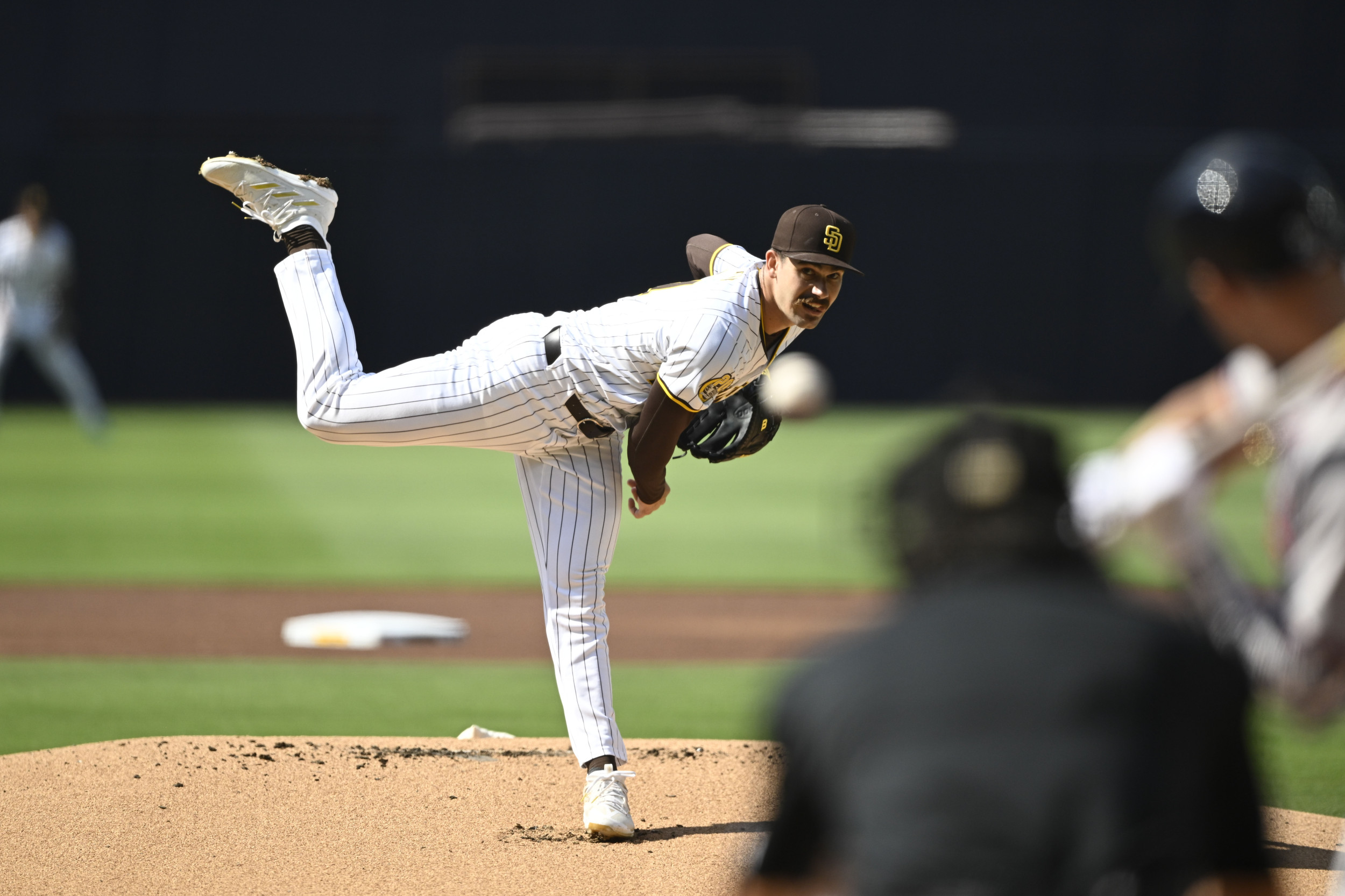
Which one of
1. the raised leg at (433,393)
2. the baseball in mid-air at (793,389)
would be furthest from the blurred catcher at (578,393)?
the baseball in mid-air at (793,389)

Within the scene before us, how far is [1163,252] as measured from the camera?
2.02 m

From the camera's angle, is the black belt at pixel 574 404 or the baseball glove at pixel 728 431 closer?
the black belt at pixel 574 404

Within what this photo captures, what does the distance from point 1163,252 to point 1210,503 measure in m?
0.36

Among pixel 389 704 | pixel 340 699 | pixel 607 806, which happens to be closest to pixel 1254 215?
pixel 607 806

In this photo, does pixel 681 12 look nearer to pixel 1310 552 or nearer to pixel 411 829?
pixel 411 829

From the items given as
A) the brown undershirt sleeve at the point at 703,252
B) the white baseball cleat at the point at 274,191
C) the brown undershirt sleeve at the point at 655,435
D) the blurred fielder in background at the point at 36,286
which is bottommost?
the brown undershirt sleeve at the point at 655,435

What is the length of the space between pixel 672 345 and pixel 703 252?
81 centimetres

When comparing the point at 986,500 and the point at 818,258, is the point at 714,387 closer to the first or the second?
the point at 818,258

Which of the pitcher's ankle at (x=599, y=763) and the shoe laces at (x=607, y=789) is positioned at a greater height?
the pitcher's ankle at (x=599, y=763)

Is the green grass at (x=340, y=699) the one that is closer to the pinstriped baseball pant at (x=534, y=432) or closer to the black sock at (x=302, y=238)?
the pinstriped baseball pant at (x=534, y=432)

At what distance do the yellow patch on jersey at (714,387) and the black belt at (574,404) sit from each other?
0.39 meters

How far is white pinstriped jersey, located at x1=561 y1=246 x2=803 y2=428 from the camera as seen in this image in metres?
3.94

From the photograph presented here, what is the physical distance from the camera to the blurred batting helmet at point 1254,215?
187cm

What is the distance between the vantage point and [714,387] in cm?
401
